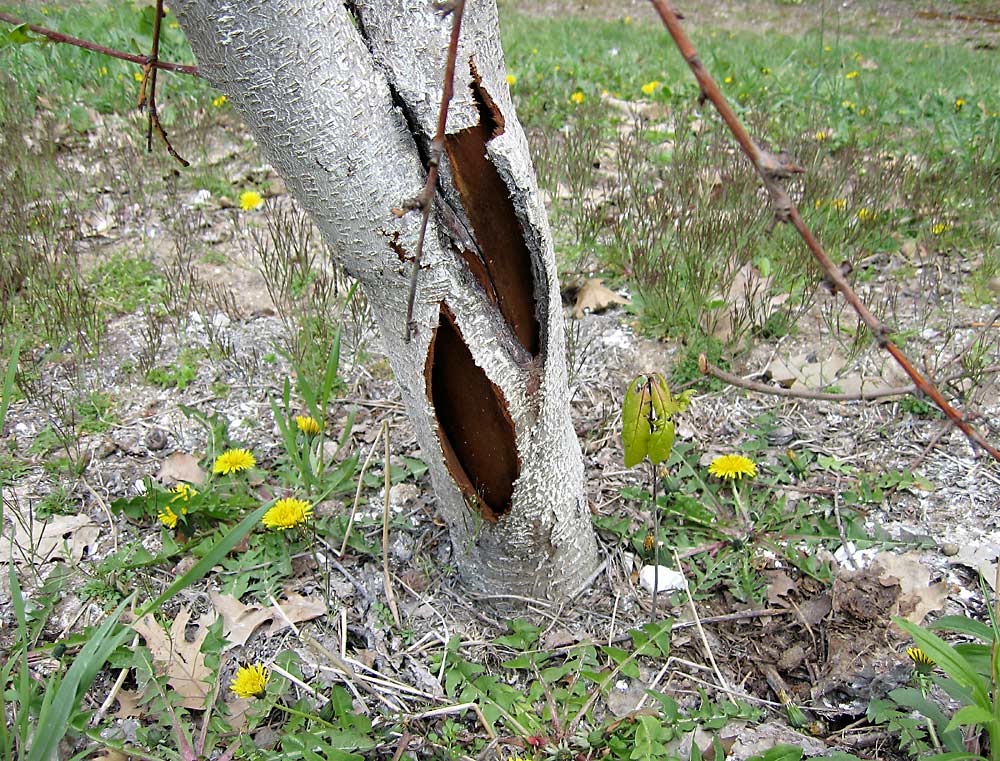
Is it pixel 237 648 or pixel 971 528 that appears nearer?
pixel 237 648

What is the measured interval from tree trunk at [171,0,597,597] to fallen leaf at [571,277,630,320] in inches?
49.6

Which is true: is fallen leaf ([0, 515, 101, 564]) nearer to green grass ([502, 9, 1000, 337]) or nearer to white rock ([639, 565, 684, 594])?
white rock ([639, 565, 684, 594])

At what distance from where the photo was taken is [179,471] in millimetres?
2271

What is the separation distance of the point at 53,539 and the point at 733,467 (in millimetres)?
1960

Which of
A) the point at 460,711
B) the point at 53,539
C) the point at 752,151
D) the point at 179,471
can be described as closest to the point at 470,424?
the point at 460,711

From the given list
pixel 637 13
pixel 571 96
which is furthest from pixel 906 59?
pixel 637 13

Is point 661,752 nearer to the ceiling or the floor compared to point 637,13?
nearer to the floor

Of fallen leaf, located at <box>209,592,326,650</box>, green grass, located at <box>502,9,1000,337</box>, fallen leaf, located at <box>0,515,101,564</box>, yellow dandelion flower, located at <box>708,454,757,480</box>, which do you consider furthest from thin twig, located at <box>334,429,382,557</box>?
green grass, located at <box>502,9,1000,337</box>

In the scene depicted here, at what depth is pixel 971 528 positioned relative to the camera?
1979mm

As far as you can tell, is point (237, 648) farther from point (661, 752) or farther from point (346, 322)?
point (346, 322)

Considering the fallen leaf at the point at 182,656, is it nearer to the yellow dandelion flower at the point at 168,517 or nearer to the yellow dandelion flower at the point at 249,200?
the yellow dandelion flower at the point at 168,517

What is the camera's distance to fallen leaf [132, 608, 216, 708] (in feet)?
5.50

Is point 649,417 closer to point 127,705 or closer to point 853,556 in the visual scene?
point 853,556

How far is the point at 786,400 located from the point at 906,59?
18.5 feet
